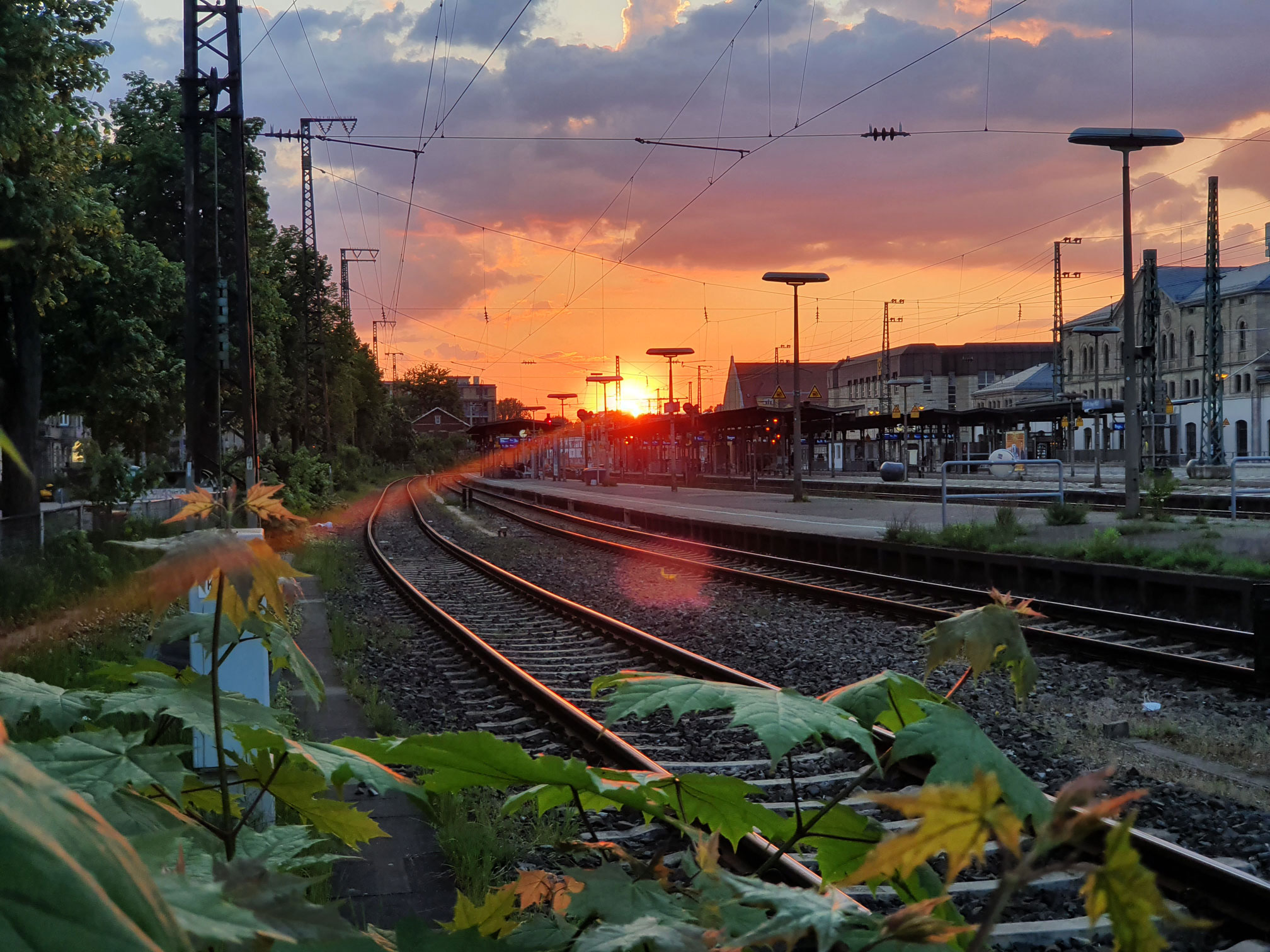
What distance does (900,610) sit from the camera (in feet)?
44.5

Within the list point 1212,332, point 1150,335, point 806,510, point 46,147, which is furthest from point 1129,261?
point 1212,332

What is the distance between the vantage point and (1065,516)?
853 inches

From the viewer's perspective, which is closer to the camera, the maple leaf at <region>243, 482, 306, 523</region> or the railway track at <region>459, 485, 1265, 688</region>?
the maple leaf at <region>243, 482, 306, 523</region>

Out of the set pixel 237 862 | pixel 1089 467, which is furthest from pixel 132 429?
pixel 1089 467

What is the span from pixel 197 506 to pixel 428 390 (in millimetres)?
174995

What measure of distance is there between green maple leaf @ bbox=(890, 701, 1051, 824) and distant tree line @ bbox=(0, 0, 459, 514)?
95 cm

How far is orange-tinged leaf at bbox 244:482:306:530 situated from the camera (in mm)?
→ 1259

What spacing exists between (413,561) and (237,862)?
23400 millimetres

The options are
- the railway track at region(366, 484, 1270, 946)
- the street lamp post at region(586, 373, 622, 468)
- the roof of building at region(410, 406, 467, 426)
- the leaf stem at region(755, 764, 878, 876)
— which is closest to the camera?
the leaf stem at region(755, 764, 878, 876)

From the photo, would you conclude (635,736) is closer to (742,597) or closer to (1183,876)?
(1183,876)

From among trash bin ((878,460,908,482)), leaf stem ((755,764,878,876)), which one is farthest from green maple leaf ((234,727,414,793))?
trash bin ((878,460,908,482))

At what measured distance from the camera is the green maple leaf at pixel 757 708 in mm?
1282

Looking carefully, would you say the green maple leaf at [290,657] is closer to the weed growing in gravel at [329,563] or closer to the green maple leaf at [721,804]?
the green maple leaf at [721,804]

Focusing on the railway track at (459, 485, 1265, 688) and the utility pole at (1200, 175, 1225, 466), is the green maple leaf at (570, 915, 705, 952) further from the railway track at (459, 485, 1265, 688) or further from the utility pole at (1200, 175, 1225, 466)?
the utility pole at (1200, 175, 1225, 466)
